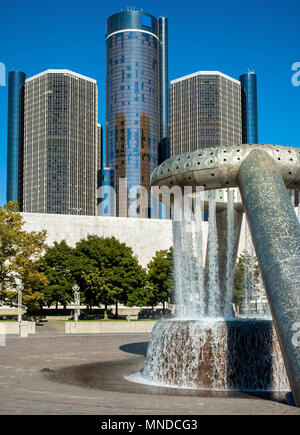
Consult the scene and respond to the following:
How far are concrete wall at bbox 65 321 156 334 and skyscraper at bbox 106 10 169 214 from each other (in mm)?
141347

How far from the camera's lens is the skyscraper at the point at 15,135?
18350 cm

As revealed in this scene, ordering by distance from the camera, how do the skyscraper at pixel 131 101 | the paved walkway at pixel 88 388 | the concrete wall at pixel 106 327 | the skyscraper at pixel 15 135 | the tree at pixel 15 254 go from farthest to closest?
the skyscraper at pixel 15 135 → the skyscraper at pixel 131 101 → the tree at pixel 15 254 → the concrete wall at pixel 106 327 → the paved walkway at pixel 88 388

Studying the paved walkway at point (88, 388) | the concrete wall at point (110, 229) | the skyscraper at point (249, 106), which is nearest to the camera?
the paved walkway at point (88, 388)

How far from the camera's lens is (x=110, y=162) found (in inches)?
7195

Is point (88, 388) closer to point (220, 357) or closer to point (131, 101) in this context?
point (220, 357)

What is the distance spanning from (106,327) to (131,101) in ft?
500

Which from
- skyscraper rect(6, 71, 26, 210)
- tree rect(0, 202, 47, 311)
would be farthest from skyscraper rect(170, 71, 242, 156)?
tree rect(0, 202, 47, 311)

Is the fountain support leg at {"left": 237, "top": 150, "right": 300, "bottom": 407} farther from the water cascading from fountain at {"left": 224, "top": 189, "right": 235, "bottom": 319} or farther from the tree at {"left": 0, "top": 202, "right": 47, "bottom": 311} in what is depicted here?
the tree at {"left": 0, "top": 202, "right": 47, "bottom": 311}

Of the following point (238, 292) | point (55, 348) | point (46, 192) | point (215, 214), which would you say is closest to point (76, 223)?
point (238, 292)

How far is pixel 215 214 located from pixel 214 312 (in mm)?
3253

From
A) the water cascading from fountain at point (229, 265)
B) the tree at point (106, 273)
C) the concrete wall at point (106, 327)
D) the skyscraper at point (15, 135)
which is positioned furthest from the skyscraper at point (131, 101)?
the water cascading from fountain at point (229, 265)

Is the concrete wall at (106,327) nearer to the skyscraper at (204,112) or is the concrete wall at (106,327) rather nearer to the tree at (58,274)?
the tree at (58,274)

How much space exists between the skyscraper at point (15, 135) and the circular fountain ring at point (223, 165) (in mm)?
168310

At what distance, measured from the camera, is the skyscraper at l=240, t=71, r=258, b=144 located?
196 meters
